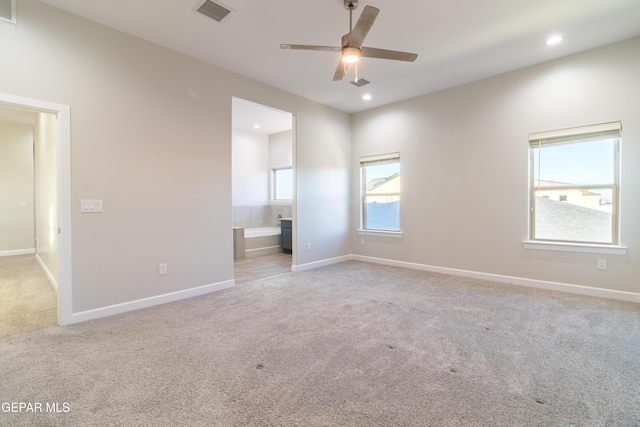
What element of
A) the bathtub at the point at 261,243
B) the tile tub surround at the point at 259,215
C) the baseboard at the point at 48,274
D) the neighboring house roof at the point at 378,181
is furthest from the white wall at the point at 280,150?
the baseboard at the point at 48,274

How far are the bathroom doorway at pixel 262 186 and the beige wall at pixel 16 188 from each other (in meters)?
4.36

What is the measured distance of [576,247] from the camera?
3.67 metres

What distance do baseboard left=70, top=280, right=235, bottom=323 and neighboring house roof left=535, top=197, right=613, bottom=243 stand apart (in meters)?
4.38

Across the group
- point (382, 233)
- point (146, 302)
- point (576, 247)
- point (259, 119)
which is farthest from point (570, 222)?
point (259, 119)

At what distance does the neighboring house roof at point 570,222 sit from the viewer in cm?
359

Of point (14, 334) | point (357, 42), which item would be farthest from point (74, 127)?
point (357, 42)

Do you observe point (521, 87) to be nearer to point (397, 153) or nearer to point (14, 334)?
point (397, 153)

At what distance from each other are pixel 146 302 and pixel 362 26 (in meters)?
3.48

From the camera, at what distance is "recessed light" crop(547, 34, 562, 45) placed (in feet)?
10.6

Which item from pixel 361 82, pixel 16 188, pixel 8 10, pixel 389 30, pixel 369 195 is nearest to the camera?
pixel 8 10

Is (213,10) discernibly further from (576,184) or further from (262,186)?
(262,186)

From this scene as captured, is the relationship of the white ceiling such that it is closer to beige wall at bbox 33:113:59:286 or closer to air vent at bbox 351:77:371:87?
air vent at bbox 351:77:371:87

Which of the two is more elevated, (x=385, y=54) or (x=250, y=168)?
(x=385, y=54)

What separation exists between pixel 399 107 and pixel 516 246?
9.80ft
